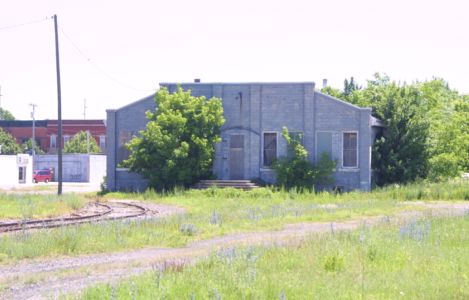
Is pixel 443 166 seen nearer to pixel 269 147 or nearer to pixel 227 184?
pixel 269 147

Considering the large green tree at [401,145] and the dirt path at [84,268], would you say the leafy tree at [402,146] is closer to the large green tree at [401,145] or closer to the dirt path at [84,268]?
the large green tree at [401,145]

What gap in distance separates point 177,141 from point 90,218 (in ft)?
50.7

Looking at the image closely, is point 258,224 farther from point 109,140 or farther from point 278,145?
point 109,140

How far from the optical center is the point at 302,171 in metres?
38.7

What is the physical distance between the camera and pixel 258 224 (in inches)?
843

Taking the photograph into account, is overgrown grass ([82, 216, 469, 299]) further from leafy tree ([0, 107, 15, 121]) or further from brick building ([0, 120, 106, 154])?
leafy tree ([0, 107, 15, 121])

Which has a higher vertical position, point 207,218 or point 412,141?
point 412,141

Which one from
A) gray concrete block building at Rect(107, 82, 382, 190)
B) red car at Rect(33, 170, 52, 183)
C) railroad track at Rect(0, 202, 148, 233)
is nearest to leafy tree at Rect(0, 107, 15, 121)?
red car at Rect(33, 170, 52, 183)

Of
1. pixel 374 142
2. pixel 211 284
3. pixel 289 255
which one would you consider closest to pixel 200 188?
pixel 374 142

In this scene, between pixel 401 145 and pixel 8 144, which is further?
pixel 8 144

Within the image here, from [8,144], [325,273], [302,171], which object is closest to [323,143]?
[302,171]

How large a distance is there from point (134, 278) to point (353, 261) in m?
3.87

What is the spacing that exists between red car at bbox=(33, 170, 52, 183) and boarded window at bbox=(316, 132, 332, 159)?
127ft

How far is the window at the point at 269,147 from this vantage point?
4025cm
